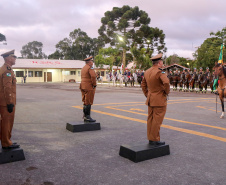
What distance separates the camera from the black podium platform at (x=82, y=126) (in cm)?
657

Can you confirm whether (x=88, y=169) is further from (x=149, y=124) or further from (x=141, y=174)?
(x=149, y=124)

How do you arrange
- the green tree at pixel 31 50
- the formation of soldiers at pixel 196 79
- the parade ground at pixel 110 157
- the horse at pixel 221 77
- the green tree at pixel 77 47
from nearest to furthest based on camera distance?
the parade ground at pixel 110 157
the horse at pixel 221 77
the formation of soldiers at pixel 196 79
the green tree at pixel 77 47
the green tree at pixel 31 50

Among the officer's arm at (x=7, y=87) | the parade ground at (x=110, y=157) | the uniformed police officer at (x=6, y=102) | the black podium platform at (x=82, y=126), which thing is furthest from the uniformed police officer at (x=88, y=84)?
the officer's arm at (x=7, y=87)

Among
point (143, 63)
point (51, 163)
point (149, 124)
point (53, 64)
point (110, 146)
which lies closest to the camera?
point (51, 163)

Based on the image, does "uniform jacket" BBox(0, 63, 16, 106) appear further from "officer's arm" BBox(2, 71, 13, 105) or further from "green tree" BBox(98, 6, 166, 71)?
"green tree" BBox(98, 6, 166, 71)

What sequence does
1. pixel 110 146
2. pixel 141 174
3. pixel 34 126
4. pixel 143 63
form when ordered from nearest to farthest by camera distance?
pixel 141 174, pixel 110 146, pixel 34 126, pixel 143 63

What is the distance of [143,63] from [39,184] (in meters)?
42.7

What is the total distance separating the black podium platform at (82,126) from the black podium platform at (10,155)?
7.18ft

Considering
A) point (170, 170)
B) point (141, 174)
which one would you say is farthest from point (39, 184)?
point (170, 170)

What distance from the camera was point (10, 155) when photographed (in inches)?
171

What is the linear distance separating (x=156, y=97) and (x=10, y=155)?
280 centimetres

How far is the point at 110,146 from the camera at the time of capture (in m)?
5.36

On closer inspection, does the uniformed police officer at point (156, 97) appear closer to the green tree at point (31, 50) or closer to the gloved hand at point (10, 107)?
the gloved hand at point (10, 107)

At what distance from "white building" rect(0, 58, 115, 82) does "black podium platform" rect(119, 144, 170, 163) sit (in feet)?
149
